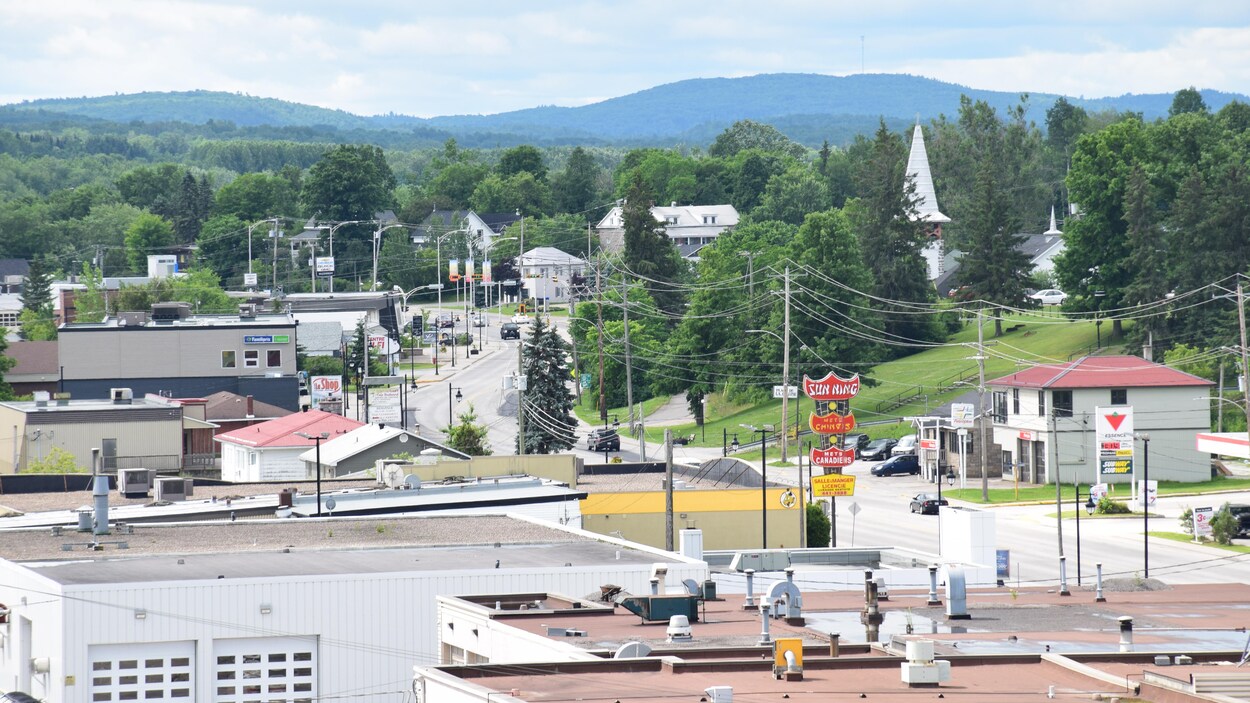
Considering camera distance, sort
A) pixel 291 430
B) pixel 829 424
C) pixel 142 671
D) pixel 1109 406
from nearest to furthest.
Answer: pixel 142 671 → pixel 829 424 → pixel 291 430 → pixel 1109 406

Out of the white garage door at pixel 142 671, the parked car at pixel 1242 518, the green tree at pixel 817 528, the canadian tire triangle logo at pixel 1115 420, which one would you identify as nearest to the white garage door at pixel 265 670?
the white garage door at pixel 142 671

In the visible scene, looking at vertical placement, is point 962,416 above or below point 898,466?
above

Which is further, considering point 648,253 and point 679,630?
point 648,253

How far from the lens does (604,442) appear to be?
101812mm

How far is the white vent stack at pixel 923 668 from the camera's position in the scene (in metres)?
21.6

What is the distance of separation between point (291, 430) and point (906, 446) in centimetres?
3212

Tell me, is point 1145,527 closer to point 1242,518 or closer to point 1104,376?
point 1242,518

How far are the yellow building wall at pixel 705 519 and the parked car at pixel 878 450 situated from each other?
3676 cm

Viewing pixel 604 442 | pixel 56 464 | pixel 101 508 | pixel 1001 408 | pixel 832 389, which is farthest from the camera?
pixel 604 442

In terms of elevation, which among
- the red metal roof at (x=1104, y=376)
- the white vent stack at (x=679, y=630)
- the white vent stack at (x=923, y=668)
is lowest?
the red metal roof at (x=1104, y=376)

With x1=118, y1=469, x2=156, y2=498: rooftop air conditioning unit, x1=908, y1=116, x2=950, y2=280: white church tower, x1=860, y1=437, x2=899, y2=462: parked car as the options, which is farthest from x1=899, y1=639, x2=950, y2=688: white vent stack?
x1=908, y1=116, x2=950, y2=280: white church tower

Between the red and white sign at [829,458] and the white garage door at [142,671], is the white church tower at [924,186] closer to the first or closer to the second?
the red and white sign at [829,458]

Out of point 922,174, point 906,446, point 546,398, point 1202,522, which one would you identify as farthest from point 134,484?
point 922,174

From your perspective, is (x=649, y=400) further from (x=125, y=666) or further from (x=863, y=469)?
(x=125, y=666)
